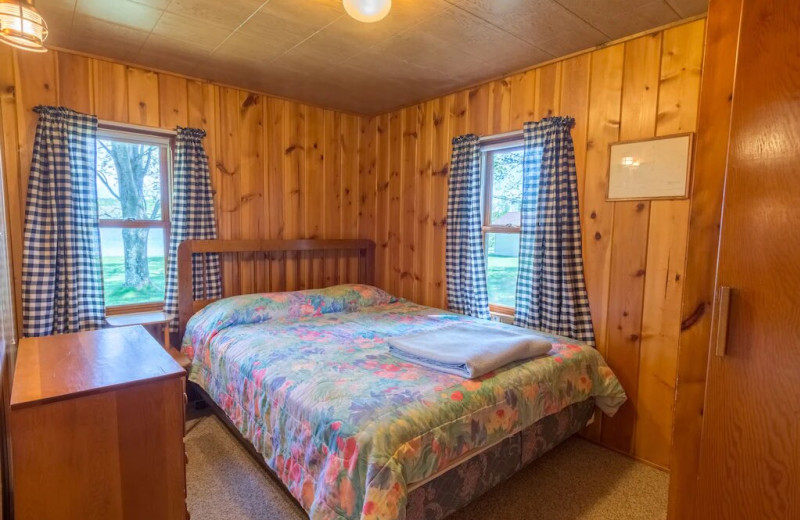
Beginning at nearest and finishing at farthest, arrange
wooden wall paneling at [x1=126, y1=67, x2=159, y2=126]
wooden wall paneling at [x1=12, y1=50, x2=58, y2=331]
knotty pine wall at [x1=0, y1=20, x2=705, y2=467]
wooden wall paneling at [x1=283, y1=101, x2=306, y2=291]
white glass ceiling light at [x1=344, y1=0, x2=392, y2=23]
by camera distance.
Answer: white glass ceiling light at [x1=344, y1=0, x2=392, y2=23]
knotty pine wall at [x1=0, y1=20, x2=705, y2=467]
wooden wall paneling at [x1=12, y1=50, x2=58, y2=331]
wooden wall paneling at [x1=126, y1=67, x2=159, y2=126]
wooden wall paneling at [x1=283, y1=101, x2=306, y2=291]

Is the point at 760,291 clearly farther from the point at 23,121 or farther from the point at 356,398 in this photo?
the point at 23,121

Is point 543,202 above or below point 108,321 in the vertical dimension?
above

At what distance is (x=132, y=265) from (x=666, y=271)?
139 inches

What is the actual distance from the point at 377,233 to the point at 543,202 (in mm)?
1845

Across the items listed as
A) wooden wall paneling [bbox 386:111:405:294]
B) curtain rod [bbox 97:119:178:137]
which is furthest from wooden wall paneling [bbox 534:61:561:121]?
curtain rod [bbox 97:119:178:137]

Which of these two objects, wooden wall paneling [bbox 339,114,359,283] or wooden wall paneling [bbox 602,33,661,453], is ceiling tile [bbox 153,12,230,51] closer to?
wooden wall paneling [bbox 339,114,359,283]

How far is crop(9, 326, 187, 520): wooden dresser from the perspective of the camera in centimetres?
117

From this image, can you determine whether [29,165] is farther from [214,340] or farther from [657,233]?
[657,233]

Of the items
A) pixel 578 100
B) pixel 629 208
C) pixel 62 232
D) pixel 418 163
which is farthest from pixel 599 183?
pixel 62 232

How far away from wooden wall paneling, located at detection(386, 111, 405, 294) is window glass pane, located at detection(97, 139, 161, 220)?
1928 mm

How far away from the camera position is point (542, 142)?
271 cm

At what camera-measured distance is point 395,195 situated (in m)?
3.88

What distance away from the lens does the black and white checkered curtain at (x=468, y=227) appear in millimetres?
3154

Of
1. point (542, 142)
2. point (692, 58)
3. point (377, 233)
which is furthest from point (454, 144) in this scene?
point (692, 58)
